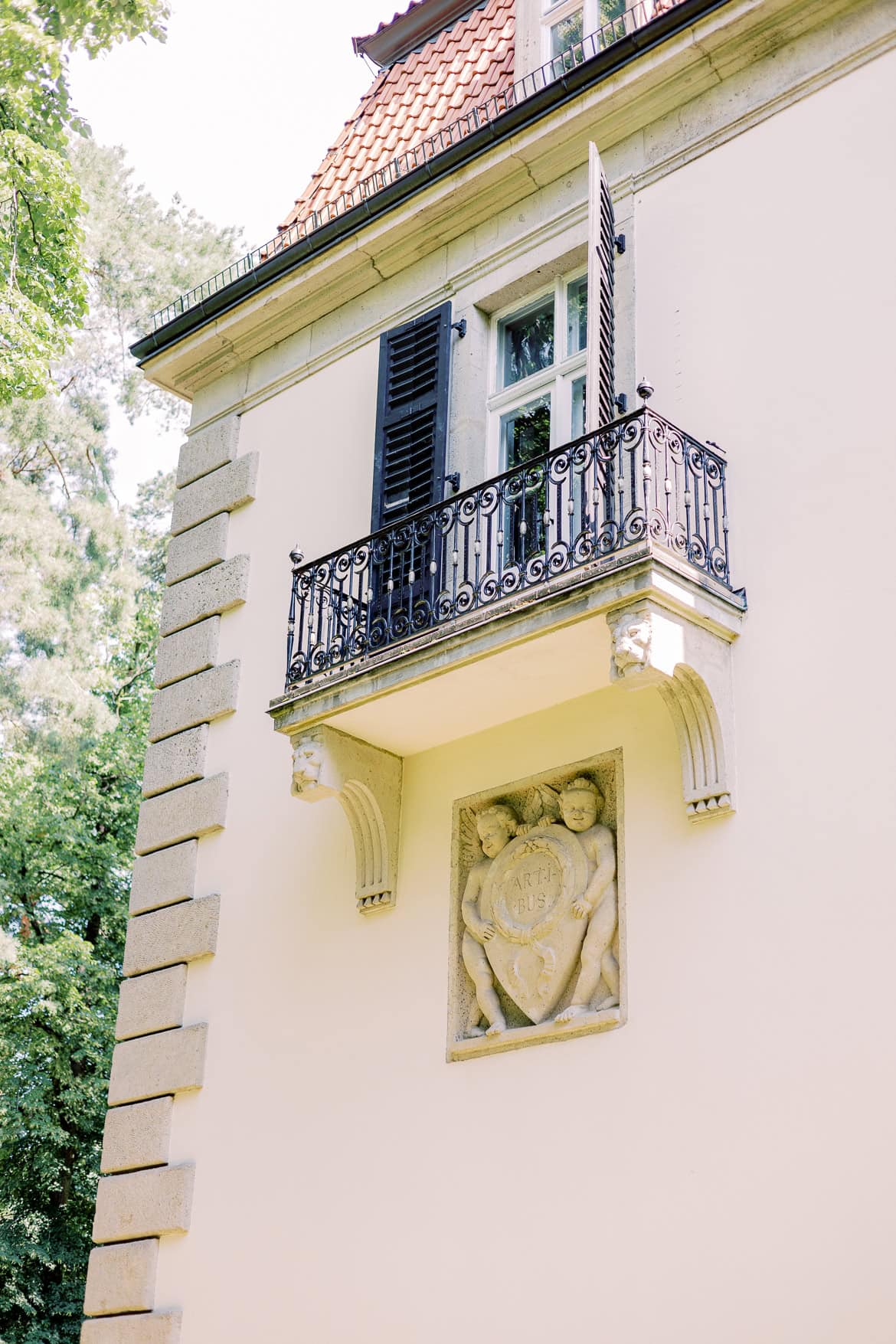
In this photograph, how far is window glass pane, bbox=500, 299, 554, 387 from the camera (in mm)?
11203

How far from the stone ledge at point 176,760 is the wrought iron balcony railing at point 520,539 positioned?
129 centimetres

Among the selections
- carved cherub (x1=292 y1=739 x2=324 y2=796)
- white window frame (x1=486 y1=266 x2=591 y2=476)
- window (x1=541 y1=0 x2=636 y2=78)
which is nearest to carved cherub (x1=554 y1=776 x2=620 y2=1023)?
carved cherub (x1=292 y1=739 x2=324 y2=796)

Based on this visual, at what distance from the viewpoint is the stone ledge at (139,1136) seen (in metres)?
10.7

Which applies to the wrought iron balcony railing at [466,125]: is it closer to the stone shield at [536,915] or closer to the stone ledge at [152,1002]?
the stone ledge at [152,1002]

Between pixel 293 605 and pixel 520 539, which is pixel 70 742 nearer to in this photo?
pixel 293 605

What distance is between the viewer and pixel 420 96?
1338cm

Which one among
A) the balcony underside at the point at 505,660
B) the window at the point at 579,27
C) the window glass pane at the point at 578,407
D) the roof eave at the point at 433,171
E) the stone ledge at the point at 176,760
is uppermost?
the window at the point at 579,27

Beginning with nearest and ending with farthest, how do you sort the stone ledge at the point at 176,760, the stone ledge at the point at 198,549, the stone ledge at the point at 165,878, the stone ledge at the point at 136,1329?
the stone ledge at the point at 136,1329 < the stone ledge at the point at 165,878 < the stone ledge at the point at 176,760 < the stone ledge at the point at 198,549

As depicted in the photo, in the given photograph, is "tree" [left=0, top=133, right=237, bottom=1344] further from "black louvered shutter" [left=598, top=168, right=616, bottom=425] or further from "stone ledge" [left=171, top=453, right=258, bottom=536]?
"black louvered shutter" [left=598, top=168, right=616, bottom=425]

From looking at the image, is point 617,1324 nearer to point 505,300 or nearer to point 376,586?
point 376,586

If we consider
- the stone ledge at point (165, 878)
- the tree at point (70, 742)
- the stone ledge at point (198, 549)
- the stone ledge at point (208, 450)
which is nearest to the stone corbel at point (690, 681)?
the stone ledge at point (165, 878)

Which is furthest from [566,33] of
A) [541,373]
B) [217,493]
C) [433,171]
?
[217,493]

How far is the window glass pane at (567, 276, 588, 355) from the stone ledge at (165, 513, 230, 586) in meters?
3.23

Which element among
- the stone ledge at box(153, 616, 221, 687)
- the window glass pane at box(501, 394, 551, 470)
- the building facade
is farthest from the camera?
the stone ledge at box(153, 616, 221, 687)
